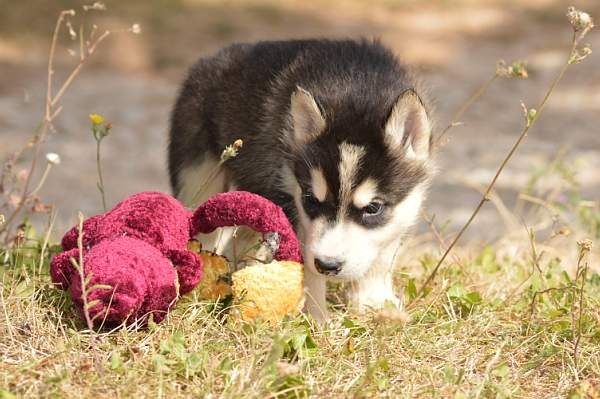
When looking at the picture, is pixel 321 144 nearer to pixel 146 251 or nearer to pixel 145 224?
pixel 145 224

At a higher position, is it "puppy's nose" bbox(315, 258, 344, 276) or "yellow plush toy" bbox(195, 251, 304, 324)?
"puppy's nose" bbox(315, 258, 344, 276)

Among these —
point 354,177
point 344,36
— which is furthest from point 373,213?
point 344,36

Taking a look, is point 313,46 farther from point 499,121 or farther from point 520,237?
point 499,121

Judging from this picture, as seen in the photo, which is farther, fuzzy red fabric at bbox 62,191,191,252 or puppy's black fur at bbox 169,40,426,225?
puppy's black fur at bbox 169,40,426,225

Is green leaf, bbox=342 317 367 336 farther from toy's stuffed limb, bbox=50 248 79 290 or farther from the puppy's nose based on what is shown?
toy's stuffed limb, bbox=50 248 79 290

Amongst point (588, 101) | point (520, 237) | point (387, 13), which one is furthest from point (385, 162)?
point (387, 13)

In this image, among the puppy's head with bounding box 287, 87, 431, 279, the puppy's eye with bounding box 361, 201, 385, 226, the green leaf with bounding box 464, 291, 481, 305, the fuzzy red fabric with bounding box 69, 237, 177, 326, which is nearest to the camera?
the fuzzy red fabric with bounding box 69, 237, 177, 326

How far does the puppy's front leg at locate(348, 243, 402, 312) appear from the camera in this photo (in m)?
4.64

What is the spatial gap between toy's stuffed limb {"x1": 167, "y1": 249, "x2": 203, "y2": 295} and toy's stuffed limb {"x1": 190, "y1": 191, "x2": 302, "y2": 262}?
0.23 m

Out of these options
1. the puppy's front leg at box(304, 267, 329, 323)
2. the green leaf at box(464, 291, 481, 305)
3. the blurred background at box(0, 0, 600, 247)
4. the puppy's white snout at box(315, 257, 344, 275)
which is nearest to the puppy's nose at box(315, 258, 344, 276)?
the puppy's white snout at box(315, 257, 344, 275)

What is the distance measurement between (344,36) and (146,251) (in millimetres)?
7675

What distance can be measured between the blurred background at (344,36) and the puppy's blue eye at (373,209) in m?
2.30

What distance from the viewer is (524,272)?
17.1 feet

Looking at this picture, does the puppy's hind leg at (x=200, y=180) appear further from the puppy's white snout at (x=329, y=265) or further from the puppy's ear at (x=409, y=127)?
the puppy's white snout at (x=329, y=265)
